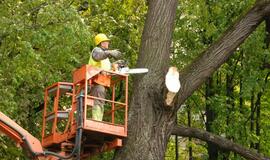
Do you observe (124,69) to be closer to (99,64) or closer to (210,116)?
(99,64)

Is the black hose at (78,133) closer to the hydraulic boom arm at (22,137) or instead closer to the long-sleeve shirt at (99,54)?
the hydraulic boom arm at (22,137)

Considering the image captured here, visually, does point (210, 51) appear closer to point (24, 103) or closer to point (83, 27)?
point (83, 27)

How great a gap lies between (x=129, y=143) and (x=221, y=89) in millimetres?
8342

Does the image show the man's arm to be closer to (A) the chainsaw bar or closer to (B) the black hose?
(A) the chainsaw bar

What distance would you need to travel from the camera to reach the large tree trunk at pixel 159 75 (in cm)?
862

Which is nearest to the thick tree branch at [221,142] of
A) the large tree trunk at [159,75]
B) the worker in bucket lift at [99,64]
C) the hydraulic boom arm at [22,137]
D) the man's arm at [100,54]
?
the large tree trunk at [159,75]

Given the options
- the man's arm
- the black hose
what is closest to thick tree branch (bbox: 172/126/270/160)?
the man's arm

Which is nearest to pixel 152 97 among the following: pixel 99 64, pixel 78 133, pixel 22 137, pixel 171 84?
pixel 171 84

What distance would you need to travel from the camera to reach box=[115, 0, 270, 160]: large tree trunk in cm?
862

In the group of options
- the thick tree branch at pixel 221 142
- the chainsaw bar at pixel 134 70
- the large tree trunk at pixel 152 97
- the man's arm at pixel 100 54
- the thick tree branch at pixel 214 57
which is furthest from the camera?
the thick tree branch at pixel 221 142

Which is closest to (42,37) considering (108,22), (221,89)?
(108,22)

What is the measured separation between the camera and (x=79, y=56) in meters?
12.8

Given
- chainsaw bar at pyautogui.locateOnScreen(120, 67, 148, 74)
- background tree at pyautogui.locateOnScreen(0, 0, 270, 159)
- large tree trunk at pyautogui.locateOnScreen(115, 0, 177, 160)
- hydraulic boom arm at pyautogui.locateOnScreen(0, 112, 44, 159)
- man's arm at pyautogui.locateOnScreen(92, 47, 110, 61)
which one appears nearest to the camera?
hydraulic boom arm at pyautogui.locateOnScreen(0, 112, 44, 159)

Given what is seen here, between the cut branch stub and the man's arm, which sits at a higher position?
the man's arm
